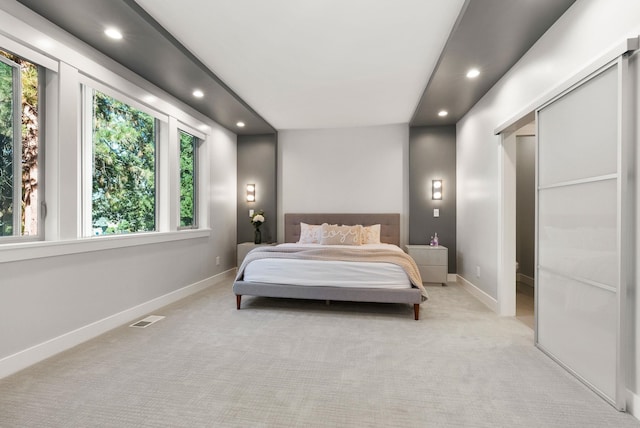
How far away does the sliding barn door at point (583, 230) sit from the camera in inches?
67.7

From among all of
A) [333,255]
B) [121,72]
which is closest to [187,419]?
[333,255]

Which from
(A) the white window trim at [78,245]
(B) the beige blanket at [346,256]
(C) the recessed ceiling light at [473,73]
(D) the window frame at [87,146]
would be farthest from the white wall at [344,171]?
(D) the window frame at [87,146]

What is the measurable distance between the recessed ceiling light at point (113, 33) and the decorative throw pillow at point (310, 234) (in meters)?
3.42

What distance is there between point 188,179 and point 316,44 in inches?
107

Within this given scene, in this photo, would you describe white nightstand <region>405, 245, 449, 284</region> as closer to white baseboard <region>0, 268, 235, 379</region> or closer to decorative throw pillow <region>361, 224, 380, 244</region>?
decorative throw pillow <region>361, 224, 380, 244</region>

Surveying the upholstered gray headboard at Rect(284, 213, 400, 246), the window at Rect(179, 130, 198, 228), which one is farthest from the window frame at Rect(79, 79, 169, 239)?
the upholstered gray headboard at Rect(284, 213, 400, 246)

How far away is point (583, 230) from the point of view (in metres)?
1.97

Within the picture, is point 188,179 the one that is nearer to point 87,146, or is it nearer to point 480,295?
point 87,146

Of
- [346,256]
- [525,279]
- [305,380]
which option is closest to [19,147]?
[305,380]

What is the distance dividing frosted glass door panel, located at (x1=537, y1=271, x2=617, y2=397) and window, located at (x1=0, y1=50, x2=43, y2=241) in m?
4.01

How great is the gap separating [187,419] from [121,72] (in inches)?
124

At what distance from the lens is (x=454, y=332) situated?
2.82 meters

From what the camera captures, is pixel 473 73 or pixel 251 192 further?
pixel 251 192

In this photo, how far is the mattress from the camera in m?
3.23
